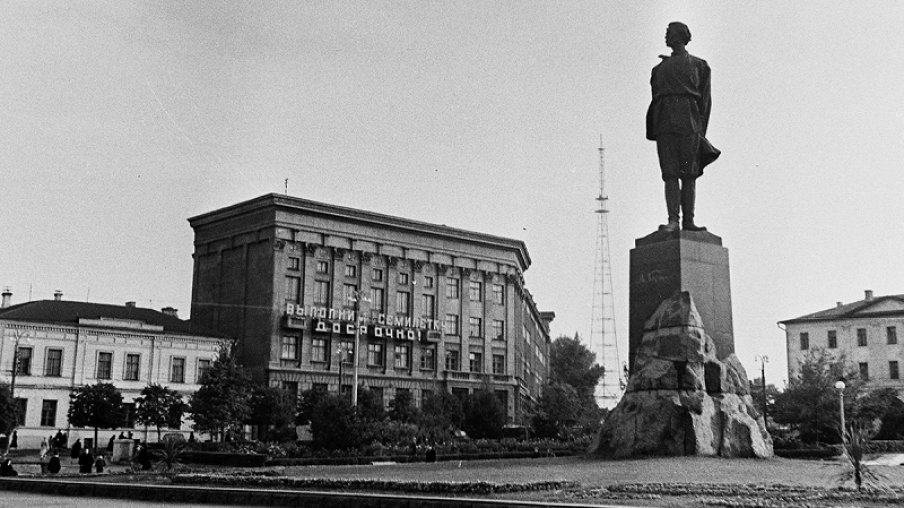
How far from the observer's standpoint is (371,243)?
7594cm

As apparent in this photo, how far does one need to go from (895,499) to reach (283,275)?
59.0 meters

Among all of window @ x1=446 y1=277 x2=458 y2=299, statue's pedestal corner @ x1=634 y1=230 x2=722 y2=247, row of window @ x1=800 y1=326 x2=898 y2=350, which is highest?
window @ x1=446 y1=277 x2=458 y2=299

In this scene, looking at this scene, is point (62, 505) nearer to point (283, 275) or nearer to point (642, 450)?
point (642, 450)

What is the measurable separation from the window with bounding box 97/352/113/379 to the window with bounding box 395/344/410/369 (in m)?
22.7

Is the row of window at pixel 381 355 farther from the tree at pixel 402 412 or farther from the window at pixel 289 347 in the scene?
the tree at pixel 402 412

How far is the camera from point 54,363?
5962 cm

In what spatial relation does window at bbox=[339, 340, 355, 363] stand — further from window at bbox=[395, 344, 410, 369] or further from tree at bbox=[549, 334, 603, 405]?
tree at bbox=[549, 334, 603, 405]

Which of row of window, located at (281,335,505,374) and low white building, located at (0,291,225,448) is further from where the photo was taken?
row of window, located at (281,335,505,374)

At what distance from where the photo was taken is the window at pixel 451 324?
80.7m

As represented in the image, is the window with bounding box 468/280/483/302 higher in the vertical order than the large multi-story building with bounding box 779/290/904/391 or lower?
higher

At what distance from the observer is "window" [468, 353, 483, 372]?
268 ft

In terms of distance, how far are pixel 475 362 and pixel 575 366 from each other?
39138 mm

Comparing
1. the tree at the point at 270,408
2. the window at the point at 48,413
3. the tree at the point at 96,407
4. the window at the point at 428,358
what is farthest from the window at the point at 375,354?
the window at the point at 48,413

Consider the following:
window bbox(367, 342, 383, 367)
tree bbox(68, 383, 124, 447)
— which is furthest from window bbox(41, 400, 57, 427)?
window bbox(367, 342, 383, 367)
